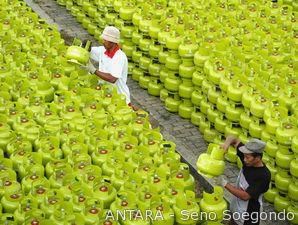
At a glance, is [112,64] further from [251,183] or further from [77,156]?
[251,183]

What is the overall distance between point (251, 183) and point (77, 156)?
1587 millimetres

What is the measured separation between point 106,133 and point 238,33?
304 centimetres

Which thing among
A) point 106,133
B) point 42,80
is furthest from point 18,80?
point 106,133

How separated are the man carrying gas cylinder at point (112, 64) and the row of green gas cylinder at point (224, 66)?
3.45 ft

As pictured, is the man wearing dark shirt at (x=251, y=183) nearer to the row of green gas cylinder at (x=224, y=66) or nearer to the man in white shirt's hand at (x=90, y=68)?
the row of green gas cylinder at (x=224, y=66)

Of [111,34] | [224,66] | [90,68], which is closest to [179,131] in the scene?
[224,66]

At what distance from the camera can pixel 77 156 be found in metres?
5.86

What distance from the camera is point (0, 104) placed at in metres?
6.59

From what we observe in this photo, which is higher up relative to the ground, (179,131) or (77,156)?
(77,156)

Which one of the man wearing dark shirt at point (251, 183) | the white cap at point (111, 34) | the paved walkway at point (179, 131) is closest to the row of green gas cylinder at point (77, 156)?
the man wearing dark shirt at point (251, 183)

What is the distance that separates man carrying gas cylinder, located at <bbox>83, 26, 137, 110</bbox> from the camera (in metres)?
7.26

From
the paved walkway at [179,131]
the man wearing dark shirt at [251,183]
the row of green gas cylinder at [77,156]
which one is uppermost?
the man wearing dark shirt at [251,183]

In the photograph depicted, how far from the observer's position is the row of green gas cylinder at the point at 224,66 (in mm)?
6828

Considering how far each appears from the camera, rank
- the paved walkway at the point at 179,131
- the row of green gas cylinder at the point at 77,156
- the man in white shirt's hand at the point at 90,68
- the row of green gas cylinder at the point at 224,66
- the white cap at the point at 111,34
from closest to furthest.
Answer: the row of green gas cylinder at the point at 77,156 → the row of green gas cylinder at the point at 224,66 → the white cap at the point at 111,34 → the man in white shirt's hand at the point at 90,68 → the paved walkway at the point at 179,131
